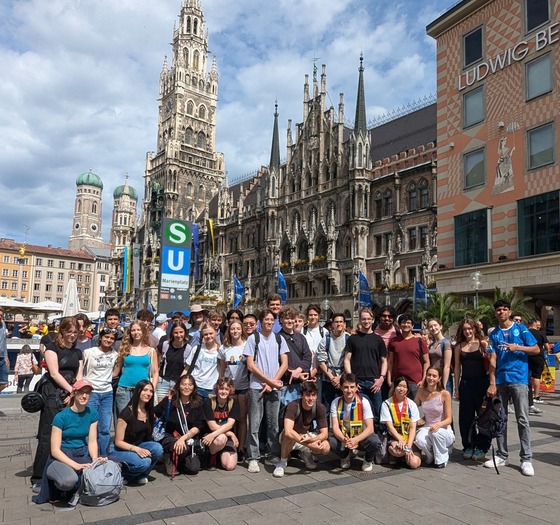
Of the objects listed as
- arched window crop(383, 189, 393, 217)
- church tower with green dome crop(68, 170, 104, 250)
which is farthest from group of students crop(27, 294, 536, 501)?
church tower with green dome crop(68, 170, 104, 250)

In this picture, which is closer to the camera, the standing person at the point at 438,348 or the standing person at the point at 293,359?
the standing person at the point at 293,359

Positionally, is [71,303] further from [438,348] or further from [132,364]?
[438,348]

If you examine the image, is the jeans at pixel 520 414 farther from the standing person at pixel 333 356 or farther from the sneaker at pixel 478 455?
the standing person at pixel 333 356

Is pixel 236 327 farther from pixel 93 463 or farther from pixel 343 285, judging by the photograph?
pixel 343 285

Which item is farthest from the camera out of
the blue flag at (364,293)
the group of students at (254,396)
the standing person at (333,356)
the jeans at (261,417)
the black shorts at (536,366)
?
the blue flag at (364,293)

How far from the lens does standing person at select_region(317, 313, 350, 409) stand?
791 cm

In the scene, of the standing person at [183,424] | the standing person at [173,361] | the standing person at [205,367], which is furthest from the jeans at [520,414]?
the standing person at [173,361]

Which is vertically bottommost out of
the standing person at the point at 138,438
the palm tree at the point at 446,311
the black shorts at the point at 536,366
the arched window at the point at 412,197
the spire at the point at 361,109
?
the standing person at the point at 138,438

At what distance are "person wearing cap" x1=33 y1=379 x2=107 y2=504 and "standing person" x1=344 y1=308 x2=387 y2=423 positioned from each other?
3588 millimetres

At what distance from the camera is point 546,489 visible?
19.2ft

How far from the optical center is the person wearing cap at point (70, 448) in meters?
5.29

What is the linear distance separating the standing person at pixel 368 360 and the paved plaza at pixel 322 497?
1.08 metres

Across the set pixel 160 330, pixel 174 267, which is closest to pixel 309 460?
pixel 160 330

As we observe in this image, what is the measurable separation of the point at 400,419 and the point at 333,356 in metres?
1.53
